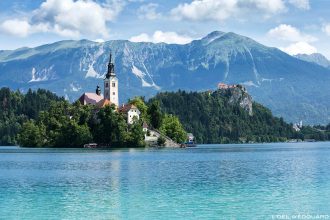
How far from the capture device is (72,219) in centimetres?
3753

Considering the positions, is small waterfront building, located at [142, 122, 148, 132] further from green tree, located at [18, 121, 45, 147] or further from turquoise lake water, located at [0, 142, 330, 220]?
turquoise lake water, located at [0, 142, 330, 220]

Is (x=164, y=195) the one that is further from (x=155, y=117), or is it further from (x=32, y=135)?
(x=155, y=117)

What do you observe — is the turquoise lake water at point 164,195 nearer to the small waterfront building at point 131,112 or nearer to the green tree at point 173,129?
the small waterfront building at point 131,112

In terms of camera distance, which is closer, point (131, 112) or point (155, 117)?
point (131, 112)

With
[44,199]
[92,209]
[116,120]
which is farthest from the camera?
[116,120]

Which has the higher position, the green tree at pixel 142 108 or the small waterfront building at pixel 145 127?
the green tree at pixel 142 108

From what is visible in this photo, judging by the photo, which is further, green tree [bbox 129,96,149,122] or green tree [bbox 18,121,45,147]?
green tree [bbox 129,96,149,122]

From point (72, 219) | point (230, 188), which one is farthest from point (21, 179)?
point (72, 219)

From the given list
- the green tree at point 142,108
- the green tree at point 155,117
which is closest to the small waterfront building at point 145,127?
the green tree at point 142,108

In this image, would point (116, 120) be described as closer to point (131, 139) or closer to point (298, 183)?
point (131, 139)

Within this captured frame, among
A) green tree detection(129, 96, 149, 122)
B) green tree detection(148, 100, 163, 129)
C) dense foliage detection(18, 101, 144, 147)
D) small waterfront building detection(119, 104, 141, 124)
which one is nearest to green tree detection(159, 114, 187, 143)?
green tree detection(148, 100, 163, 129)

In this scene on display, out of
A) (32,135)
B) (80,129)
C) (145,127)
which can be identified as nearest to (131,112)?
(145,127)

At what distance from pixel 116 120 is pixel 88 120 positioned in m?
11.4

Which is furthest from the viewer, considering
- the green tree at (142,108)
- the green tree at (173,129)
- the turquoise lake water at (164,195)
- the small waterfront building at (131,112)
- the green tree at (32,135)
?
the green tree at (173,129)
